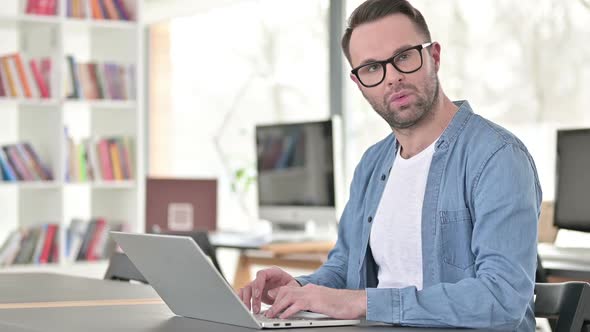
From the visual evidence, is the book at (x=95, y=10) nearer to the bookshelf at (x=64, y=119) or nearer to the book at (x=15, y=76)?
the bookshelf at (x=64, y=119)

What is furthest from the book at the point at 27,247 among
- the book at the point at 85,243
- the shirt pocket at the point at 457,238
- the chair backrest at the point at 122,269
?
the shirt pocket at the point at 457,238

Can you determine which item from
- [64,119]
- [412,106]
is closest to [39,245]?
[64,119]

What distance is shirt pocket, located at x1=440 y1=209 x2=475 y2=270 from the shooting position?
1894 millimetres

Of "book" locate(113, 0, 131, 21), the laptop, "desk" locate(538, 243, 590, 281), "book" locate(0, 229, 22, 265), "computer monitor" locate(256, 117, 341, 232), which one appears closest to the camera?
the laptop

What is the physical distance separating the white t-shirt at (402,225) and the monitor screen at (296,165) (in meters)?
2.98

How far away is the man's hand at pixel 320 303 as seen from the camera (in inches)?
65.6

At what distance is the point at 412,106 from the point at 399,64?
84 mm

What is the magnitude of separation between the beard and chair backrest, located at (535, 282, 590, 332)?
0.41 m

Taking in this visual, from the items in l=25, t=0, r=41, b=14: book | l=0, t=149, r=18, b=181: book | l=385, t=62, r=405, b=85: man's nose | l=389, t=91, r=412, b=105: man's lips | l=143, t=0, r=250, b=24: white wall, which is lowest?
l=0, t=149, r=18, b=181: book

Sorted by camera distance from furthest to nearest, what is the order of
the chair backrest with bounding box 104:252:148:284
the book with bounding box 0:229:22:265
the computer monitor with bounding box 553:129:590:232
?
the book with bounding box 0:229:22:265 → the computer monitor with bounding box 553:129:590:232 → the chair backrest with bounding box 104:252:148:284

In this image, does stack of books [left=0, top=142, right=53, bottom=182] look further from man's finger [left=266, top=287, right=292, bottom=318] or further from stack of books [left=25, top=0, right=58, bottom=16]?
man's finger [left=266, top=287, right=292, bottom=318]

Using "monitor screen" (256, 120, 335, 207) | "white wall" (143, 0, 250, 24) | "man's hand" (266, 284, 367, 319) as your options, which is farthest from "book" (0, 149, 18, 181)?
"man's hand" (266, 284, 367, 319)

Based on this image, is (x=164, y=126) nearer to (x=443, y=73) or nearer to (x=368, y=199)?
(x=443, y=73)

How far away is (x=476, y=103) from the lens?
18.1ft
